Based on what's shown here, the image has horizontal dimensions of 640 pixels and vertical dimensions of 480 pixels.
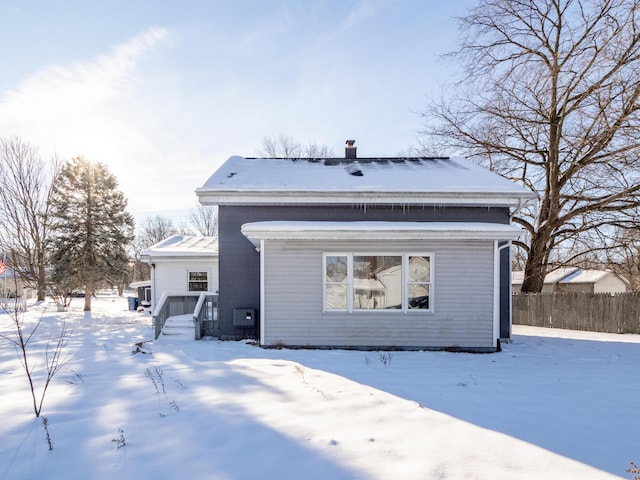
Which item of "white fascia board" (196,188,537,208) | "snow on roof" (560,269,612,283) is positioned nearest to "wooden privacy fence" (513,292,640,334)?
"white fascia board" (196,188,537,208)

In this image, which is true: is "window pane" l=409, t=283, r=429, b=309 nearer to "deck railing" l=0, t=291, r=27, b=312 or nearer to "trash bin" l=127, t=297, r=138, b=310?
"deck railing" l=0, t=291, r=27, b=312

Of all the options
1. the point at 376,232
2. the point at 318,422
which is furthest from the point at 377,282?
the point at 318,422

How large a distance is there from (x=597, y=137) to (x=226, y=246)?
14.7 m

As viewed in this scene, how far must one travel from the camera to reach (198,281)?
1489 centimetres

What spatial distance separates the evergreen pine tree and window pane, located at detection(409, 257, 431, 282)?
18.9 metres

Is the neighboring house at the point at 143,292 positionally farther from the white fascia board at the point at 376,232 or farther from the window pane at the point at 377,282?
the window pane at the point at 377,282

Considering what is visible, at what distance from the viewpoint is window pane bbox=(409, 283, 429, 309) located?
848 centimetres

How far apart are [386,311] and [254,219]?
4.17 m

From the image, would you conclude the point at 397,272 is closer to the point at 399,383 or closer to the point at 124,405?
the point at 399,383

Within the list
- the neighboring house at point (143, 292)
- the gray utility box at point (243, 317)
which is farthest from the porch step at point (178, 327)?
the neighboring house at point (143, 292)

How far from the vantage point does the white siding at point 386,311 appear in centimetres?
836

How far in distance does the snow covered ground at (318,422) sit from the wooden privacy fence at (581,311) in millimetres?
8936

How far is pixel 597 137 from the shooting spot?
14.2m

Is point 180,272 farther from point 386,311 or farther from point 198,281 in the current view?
point 386,311
